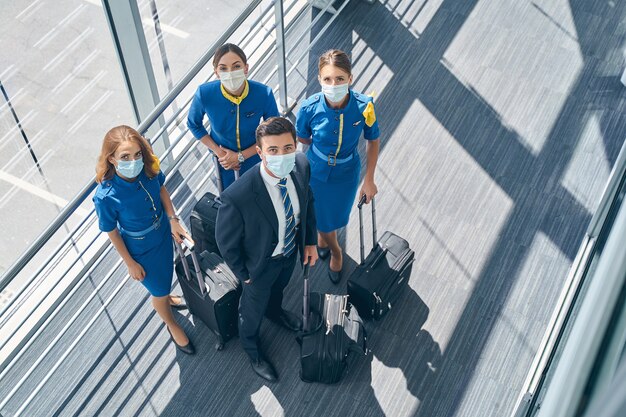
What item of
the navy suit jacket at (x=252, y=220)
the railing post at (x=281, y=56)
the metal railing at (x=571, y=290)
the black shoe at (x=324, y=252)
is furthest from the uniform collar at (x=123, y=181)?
the metal railing at (x=571, y=290)

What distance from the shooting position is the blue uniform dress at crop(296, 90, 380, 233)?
3596 millimetres

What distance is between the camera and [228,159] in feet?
12.6

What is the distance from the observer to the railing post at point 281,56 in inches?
179

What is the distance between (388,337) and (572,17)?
134 inches

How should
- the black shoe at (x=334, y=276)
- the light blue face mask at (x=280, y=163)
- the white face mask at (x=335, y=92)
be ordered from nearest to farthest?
the light blue face mask at (x=280, y=163)
the white face mask at (x=335, y=92)
the black shoe at (x=334, y=276)

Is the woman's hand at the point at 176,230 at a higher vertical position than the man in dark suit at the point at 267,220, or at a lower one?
lower

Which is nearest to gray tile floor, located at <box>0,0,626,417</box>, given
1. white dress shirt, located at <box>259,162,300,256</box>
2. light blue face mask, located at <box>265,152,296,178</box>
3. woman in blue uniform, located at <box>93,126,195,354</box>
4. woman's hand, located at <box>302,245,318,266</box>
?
woman in blue uniform, located at <box>93,126,195,354</box>

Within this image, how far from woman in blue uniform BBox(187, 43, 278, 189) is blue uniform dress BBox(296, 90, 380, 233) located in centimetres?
26

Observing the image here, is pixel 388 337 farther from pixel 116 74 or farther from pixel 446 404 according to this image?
pixel 116 74

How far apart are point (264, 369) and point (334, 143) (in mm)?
1322

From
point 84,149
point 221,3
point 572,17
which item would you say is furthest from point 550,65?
point 84,149

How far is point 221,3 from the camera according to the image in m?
5.44

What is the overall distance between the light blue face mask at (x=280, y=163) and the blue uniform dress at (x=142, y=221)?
2.12 ft

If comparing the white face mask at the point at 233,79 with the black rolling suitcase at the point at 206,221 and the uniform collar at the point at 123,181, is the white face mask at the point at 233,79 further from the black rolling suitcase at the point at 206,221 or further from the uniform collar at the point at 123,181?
the uniform collar at the point at 123,181
